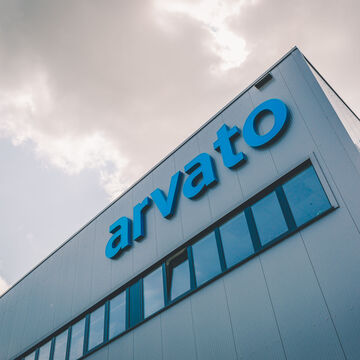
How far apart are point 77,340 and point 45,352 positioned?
271cm

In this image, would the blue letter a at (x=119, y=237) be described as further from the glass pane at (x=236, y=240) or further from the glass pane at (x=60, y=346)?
the glass pane at (x=236, y=240)

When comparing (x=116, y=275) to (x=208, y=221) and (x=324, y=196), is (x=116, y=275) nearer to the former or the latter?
(x=208, y=221)

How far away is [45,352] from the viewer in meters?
15.8

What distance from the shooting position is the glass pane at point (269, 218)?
31.9 feet

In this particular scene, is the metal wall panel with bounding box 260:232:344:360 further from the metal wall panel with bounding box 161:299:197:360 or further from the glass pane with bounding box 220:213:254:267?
the metal wall panel with bounding box 161:299:197:360

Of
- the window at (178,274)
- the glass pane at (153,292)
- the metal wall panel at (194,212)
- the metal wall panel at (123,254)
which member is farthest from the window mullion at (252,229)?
the metal wall panel at (123,254)

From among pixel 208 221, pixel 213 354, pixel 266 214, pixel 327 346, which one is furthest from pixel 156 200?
pixel 327 346

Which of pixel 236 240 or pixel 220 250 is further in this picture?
pixel 220 250

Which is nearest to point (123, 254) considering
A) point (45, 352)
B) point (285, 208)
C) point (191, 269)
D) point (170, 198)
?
point (170, 198)

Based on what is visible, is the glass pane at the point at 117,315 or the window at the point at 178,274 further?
the glass pane at the point at 117,315

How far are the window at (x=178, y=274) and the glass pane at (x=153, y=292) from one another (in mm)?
428

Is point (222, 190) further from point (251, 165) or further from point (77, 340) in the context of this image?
point (77, 340)

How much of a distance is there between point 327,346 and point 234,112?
324 inches

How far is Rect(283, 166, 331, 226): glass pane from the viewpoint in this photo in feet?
30.0
